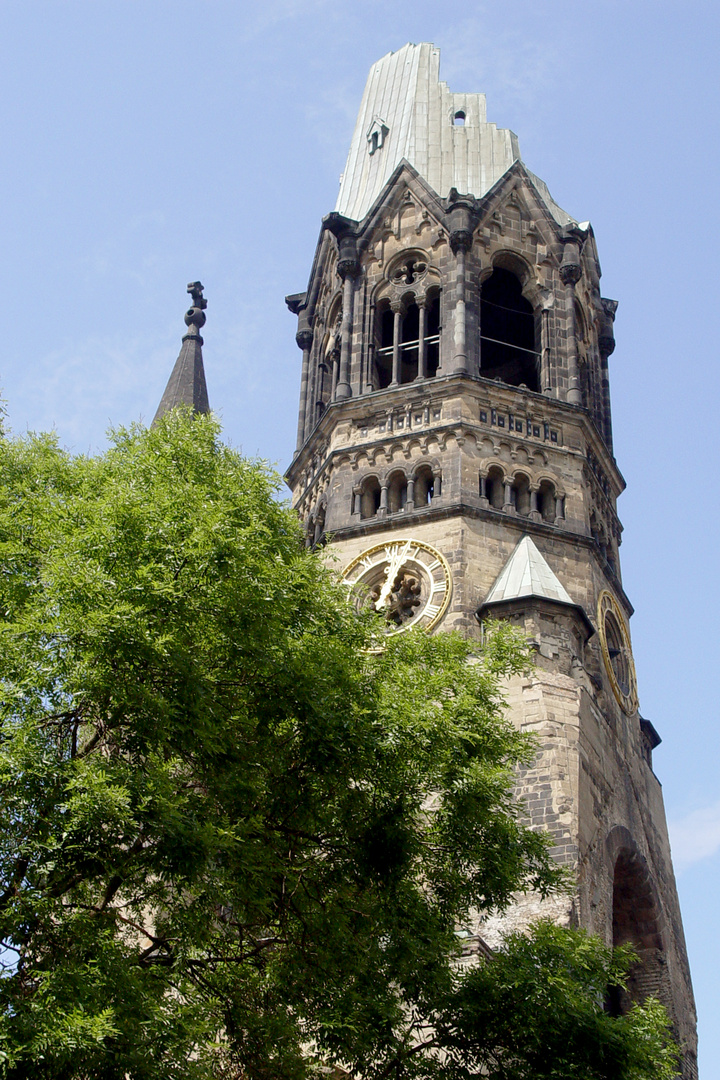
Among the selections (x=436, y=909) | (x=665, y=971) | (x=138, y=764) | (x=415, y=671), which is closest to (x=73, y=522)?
(x=138, y=764)

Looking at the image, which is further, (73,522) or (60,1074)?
(73,522)

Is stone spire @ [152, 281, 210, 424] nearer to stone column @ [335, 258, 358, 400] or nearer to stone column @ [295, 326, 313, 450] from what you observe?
stone column @ [295, 326, 313, 450]

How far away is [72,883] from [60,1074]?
1621 millimetres

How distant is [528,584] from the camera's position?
27219 millimetres

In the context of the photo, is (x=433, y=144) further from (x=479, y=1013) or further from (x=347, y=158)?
(x=479, y=1013)

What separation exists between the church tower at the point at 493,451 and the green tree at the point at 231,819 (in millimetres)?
4389

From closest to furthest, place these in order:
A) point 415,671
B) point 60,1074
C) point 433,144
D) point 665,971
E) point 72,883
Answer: point 60,1074
point 72,883
point 415,671
point 665,971
point 433,144

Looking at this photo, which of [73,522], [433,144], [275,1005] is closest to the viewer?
[275,1005]

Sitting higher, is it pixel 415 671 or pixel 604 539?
pixel 604 539

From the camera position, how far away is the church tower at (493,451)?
2633 cm

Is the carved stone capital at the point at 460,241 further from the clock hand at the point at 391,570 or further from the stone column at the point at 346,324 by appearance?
the clock hand at the point at 391,570

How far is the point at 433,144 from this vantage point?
36406mm

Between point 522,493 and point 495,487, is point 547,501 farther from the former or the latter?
point 495,487

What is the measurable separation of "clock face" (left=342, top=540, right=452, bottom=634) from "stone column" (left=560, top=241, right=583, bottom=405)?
553 cm
